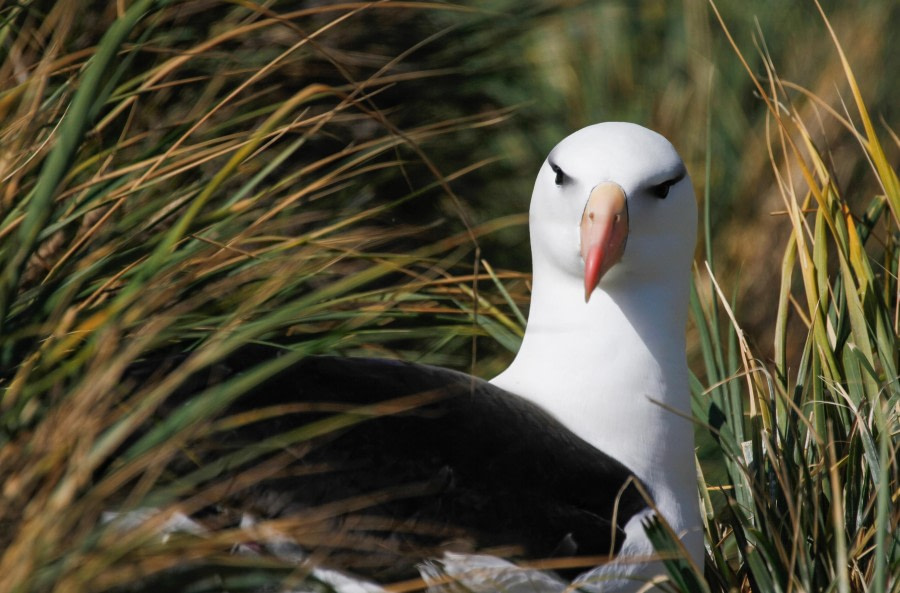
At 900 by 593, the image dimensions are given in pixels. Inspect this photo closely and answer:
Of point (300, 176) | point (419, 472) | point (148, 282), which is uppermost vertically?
point (148, 282)

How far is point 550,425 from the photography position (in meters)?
2.59

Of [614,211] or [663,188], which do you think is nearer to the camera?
[614,211]

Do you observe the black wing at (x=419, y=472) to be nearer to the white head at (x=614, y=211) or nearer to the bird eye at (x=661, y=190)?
the white head at (x=614, y=211)

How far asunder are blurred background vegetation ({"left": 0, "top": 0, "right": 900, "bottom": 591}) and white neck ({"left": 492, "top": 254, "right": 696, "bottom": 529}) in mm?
201

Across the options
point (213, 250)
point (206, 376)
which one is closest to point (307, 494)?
point (206, 376)

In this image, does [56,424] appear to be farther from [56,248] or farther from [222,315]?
[56,248]

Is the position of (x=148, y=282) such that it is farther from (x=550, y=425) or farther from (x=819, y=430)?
(x=819, y=430)

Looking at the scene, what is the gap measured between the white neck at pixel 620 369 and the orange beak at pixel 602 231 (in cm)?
14

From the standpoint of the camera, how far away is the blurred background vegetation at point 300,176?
2.01 m

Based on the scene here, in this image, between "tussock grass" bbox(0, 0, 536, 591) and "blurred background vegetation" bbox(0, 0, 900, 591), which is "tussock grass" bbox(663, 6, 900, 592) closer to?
"blurred background vegetation" bbox(0, 0, 900, 591)

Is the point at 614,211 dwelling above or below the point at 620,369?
above

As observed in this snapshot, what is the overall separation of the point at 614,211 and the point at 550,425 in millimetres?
440

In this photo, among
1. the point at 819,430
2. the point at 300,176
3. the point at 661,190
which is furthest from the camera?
the point at 300,176

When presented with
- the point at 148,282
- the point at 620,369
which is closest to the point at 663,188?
the point at 620,369
